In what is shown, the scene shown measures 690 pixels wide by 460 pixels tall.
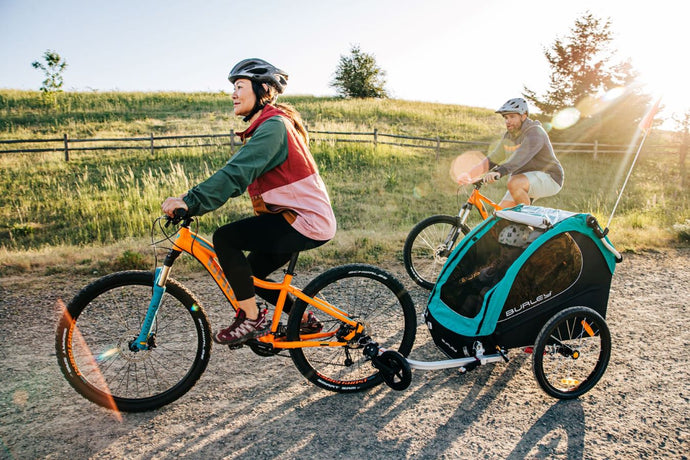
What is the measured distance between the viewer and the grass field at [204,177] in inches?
311

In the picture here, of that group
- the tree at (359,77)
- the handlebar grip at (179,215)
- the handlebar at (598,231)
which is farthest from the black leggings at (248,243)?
the tree at (359,77)

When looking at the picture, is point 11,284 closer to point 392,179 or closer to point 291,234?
point 291,234

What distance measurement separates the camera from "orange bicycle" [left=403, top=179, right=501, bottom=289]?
570cm

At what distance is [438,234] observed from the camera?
5.93 metres

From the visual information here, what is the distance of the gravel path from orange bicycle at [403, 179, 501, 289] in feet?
5.57

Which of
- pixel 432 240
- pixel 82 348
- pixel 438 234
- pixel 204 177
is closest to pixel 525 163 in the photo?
pixel 438 234

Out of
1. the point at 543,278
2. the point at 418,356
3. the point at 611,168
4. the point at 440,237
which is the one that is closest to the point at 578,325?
the point at 543,278

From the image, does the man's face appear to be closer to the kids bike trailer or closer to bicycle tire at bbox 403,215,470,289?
bicycle tire at bbox 403,215,470,289

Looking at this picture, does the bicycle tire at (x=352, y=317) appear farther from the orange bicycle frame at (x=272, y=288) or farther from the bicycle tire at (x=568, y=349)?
the bicycle tire at (x=568, y=349)

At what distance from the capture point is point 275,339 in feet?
10.8

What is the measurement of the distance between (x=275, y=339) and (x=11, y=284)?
4.10m

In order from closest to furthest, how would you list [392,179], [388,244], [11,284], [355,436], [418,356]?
[355,436] → [418,356] → [11,284] → [388,244] → [392,179]

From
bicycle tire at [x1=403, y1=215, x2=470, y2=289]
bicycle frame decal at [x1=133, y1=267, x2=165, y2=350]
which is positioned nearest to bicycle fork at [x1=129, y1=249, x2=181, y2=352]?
bicycle frame decal at [x1=133, y1=267, x2=165, y2=350]

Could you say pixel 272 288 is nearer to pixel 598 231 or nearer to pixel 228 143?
pixel 598 231
